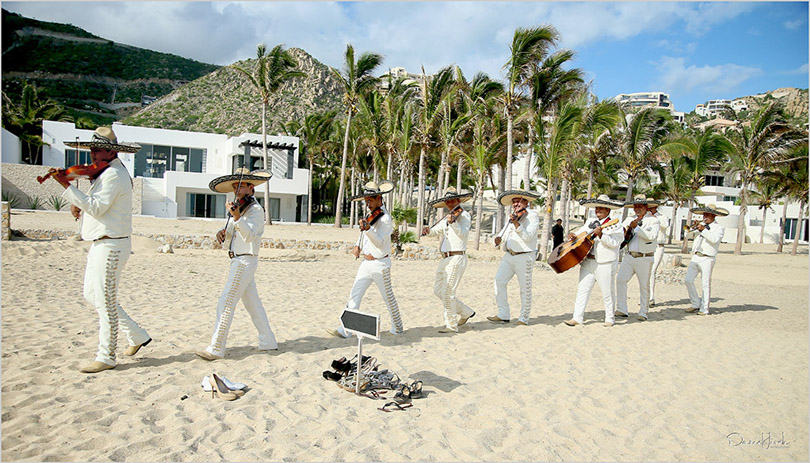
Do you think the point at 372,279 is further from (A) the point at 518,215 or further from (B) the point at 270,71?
(B) the point at 270,71

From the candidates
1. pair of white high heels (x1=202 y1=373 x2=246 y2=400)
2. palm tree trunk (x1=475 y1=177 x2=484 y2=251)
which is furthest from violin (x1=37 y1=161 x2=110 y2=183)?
palm tree trunk (x1=475 y1=177 x2=484 y2=251)

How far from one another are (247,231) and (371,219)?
1606mm

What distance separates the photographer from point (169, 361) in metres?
4.83

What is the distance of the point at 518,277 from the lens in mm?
7410

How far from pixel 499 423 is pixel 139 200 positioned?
34.2 metres

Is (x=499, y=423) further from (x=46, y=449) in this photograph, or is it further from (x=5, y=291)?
(x=5, y=291)

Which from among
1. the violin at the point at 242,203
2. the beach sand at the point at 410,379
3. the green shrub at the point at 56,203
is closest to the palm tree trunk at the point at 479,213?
the beach sand at the point at 410,379

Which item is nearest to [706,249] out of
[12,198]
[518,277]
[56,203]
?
[518,277]

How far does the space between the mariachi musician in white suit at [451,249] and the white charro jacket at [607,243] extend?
2.32 meters

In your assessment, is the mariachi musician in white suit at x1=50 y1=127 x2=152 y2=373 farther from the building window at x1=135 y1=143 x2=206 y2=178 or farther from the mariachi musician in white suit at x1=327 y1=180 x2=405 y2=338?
the building window at x1=135 y1=143 x2=206 y2=178

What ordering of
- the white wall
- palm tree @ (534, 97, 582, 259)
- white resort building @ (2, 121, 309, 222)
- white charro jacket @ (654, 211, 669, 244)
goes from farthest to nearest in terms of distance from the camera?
the white wall, white resort building @ (2, 121, 309, 222), palm tree @ (534, 97, 582, 259), white charro jacket @ (654, 211, 669, 244)

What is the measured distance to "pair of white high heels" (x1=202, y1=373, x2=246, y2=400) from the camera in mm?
4012

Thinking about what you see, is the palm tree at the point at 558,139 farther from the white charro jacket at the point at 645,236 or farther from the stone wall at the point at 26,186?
the stone wall at the point at 26,186

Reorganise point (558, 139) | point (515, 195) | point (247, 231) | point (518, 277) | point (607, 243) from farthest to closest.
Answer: point (558, 139) → point (607, 243) → point (518, 277) → point (515, 195) → point (247, 231)
